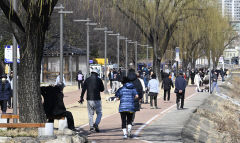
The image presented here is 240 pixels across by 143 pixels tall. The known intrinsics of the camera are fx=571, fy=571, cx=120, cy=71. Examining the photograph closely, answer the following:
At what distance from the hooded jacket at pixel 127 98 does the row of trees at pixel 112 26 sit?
5.81 feet

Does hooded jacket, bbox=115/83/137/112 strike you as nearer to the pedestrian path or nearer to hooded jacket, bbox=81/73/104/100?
the pedestrian path

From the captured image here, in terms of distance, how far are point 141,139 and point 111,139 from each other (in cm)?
73

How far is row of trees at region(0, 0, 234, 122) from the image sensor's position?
461 inches

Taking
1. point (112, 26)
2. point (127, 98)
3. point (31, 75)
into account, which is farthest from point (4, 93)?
point (112, 26)

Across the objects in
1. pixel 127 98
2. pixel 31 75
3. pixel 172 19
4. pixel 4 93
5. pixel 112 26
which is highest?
pixel 172 19

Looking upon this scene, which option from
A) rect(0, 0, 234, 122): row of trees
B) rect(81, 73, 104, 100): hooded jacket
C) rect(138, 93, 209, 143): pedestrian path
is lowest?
rect(138, 93, 209, 143): pedestrian path

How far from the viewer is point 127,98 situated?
14016 millimetres

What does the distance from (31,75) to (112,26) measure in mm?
32280

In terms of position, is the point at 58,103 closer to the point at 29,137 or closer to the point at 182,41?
the point at 29,137

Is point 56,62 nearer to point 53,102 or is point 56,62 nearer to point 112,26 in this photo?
point 112,26

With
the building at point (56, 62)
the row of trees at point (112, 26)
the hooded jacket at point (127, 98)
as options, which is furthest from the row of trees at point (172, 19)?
the hooded jacket at point (127, 98)

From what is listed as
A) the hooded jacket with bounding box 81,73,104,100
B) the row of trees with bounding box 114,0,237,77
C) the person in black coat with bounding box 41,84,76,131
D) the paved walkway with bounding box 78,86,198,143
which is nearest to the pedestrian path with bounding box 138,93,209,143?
the paved walkway with bounding box 78,86,198,143

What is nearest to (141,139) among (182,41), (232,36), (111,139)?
(111,139)

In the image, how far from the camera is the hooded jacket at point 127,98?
14.0 meters
